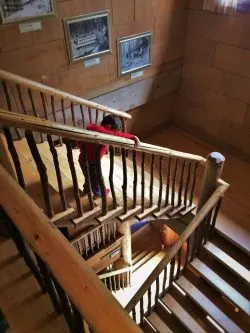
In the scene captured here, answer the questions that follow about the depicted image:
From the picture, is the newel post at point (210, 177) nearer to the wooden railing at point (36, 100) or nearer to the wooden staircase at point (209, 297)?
the wooden staircase at point (209, 297)

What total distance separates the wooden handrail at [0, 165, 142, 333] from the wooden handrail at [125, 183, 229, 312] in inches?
69.9

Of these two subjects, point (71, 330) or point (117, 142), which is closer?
point (71, 330)

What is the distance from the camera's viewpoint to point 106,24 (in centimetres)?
344

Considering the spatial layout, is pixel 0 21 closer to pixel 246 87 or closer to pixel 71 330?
pixel 71 330

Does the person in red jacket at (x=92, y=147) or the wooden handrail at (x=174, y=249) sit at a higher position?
the person in red jacket at (x=92, y=147)

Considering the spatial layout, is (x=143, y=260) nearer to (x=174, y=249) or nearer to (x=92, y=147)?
(x=174, y=249)

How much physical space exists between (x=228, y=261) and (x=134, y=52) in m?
2.85

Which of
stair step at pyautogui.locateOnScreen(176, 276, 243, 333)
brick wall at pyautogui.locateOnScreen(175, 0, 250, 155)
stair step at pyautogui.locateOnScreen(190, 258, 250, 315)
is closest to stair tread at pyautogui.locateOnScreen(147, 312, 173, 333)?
stair step at pyautogui.locateOnScreen(176, 276, 243, 333)

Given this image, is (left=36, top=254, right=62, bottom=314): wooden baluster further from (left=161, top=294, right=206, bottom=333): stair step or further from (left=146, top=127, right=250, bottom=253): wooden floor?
Answer: (left=146, top=127, right=250, bottom=253): wooden floor

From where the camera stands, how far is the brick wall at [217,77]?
389 centimetres

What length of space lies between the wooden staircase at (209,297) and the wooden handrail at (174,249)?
0.73 meters

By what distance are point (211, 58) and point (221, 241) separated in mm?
2591

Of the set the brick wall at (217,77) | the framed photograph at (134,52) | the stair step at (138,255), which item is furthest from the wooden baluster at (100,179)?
the stair step at (138,255)

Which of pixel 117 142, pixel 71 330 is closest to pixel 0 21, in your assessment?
pixel 117 142
